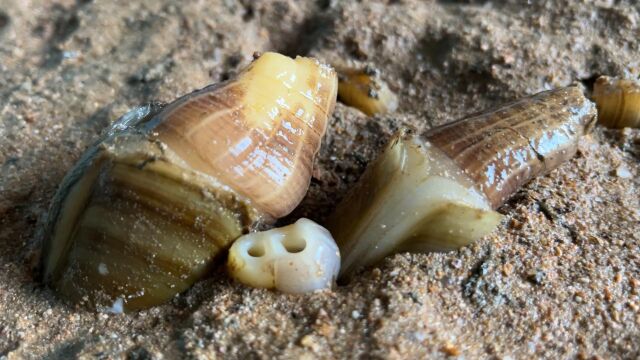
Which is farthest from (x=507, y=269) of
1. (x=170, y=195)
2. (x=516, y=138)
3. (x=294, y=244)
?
(x=170, y=195)

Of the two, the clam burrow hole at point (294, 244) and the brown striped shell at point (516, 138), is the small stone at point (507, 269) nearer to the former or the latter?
the brown striped shell at point (516, 138)

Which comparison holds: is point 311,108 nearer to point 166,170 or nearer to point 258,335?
point 166,170

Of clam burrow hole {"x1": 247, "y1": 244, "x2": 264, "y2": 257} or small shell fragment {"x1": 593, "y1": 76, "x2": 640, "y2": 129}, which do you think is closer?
clam burrow hole {"x1": 247, "y1": 244, "x2": 264, "y2": 257}

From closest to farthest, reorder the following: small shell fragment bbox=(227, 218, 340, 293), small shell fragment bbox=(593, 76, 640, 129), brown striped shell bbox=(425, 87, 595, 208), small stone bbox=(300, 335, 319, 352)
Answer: small stone bbox=(300, 335, 319, 352), small shell fragment bbox=(227, 218, 340, 293), brown striped shell bbox=(425, 87, 595, 208), small shell fragment bbox=(593, 76, 640, 129)

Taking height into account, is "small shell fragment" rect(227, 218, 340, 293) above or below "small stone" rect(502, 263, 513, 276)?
below

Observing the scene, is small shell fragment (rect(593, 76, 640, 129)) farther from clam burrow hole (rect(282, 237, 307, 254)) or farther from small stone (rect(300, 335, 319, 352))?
small stone (rect(300, 335, 319, 352))

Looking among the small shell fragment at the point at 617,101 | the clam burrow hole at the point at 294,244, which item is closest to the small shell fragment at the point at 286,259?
the clam burrow hole at the point at 294,244

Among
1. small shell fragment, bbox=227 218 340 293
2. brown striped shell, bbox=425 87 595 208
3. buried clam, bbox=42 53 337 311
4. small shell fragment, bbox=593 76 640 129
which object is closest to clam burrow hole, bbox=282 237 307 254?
small shell fragment, bbox=227 218 340 293
